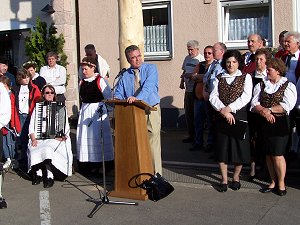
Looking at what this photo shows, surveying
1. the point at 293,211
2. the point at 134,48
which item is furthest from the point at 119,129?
the point at 293,211

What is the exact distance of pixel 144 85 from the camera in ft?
23.6

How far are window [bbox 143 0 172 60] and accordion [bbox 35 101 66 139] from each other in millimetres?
4746

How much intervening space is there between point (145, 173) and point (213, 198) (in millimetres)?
907

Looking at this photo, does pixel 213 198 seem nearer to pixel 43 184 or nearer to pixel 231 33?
pixel 43 184

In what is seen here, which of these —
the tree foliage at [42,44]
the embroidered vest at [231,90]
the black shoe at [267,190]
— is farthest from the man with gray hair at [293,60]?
the tree foliage at [42,44]

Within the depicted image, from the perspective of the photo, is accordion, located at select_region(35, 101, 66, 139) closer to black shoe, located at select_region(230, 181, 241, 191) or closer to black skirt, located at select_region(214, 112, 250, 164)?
black skirt, located at select_region(214, 112, 250, 164)

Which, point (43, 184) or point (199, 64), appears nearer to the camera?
point (43, 184)

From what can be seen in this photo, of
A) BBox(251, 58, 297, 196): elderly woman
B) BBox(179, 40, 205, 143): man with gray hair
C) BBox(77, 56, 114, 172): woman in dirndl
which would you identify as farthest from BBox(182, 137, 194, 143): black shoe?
BBox(251, 58, 297, 196): elderly woman

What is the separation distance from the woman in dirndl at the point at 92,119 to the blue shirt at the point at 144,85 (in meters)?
0.67

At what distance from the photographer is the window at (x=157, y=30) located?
41.3 feet

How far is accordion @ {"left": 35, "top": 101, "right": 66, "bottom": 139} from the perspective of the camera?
8.21 m

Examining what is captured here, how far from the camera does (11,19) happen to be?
14453 mm

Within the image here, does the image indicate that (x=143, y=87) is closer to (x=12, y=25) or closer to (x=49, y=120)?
(x=49, y=120)

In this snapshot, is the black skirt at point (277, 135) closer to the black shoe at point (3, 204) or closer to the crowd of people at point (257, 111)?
the crowd of people at point (257, 111)
